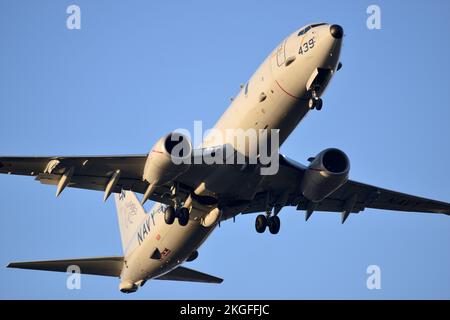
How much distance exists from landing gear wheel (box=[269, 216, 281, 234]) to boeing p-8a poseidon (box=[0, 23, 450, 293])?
0.16 feet

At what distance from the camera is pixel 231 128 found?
124ft

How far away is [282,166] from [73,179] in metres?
9.60

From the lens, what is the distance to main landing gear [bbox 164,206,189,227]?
4006 centimetres

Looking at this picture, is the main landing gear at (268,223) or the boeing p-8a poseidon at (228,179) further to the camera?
the main landing gear at (268,223)

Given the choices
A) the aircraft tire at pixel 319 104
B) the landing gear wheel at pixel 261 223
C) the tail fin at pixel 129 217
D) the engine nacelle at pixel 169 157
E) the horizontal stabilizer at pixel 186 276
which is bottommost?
the horizontal stabilizer at pixel 186 276

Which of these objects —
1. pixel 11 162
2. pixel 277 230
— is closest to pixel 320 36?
pixel 277 230

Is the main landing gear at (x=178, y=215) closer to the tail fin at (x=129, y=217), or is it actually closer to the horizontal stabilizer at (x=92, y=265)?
the tail fin at (x=129, y=217)

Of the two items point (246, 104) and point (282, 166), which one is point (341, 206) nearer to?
point (282, 166)

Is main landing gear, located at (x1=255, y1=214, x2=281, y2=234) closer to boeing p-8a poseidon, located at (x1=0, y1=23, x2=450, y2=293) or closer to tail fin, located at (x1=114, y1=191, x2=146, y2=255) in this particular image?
boeing p-8a poseidon, located at (x1=0, y1=23, x2=450, y2=293)

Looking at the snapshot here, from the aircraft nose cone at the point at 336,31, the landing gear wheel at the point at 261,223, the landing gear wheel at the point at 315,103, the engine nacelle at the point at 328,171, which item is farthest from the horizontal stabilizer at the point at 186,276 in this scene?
the aircraft nose cone at the point at 336,31

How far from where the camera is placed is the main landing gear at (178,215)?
40.1 metres

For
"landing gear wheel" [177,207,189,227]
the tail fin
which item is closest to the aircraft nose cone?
"landing gear wheel" [177,207,189,227]

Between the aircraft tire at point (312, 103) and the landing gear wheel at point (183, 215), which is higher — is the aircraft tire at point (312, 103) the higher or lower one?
the higher one

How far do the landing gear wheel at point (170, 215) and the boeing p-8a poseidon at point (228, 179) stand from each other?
0.15ft
